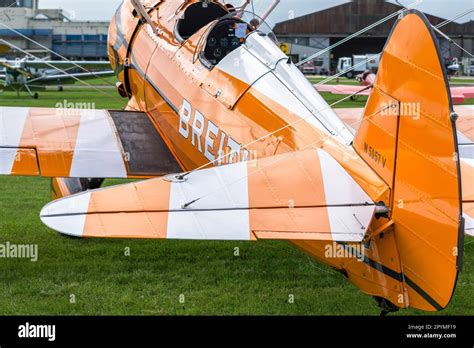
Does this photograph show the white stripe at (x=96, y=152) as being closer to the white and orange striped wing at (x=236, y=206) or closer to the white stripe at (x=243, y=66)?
the white stripe at (x=243, y=66)

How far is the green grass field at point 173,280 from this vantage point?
538cm

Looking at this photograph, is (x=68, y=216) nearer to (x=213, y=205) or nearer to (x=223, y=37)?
(x=213, y=205)

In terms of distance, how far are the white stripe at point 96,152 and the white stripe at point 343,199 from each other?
9.62ft

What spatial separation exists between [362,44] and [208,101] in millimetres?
64398

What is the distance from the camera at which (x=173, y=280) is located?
20.1 feet

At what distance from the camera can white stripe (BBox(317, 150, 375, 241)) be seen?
12.4ft

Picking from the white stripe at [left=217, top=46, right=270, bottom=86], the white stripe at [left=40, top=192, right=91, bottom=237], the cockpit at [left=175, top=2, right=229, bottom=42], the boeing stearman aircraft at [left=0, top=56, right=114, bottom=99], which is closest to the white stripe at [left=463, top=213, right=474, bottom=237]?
the white stripe at [left=40, top=192, right=91, bottom=237]

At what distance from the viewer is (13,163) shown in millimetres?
6395

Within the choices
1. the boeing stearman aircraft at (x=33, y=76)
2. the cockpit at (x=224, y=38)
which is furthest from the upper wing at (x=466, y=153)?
the boeing stearman aircraft at (x=33, y=76)

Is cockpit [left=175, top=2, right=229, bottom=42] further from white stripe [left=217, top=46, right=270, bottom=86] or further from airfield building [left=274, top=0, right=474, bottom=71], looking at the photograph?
airfield building [left=274, top=0, right=474, bottom=71]

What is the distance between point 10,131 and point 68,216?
319 cm

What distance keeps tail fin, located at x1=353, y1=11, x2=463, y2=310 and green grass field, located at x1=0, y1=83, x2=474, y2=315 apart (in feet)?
5.31

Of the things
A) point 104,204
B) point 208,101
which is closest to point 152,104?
point 208,101

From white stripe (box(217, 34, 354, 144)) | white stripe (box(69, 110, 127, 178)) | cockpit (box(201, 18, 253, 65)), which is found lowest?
white stripe (box(69, 110, 127, 178))
